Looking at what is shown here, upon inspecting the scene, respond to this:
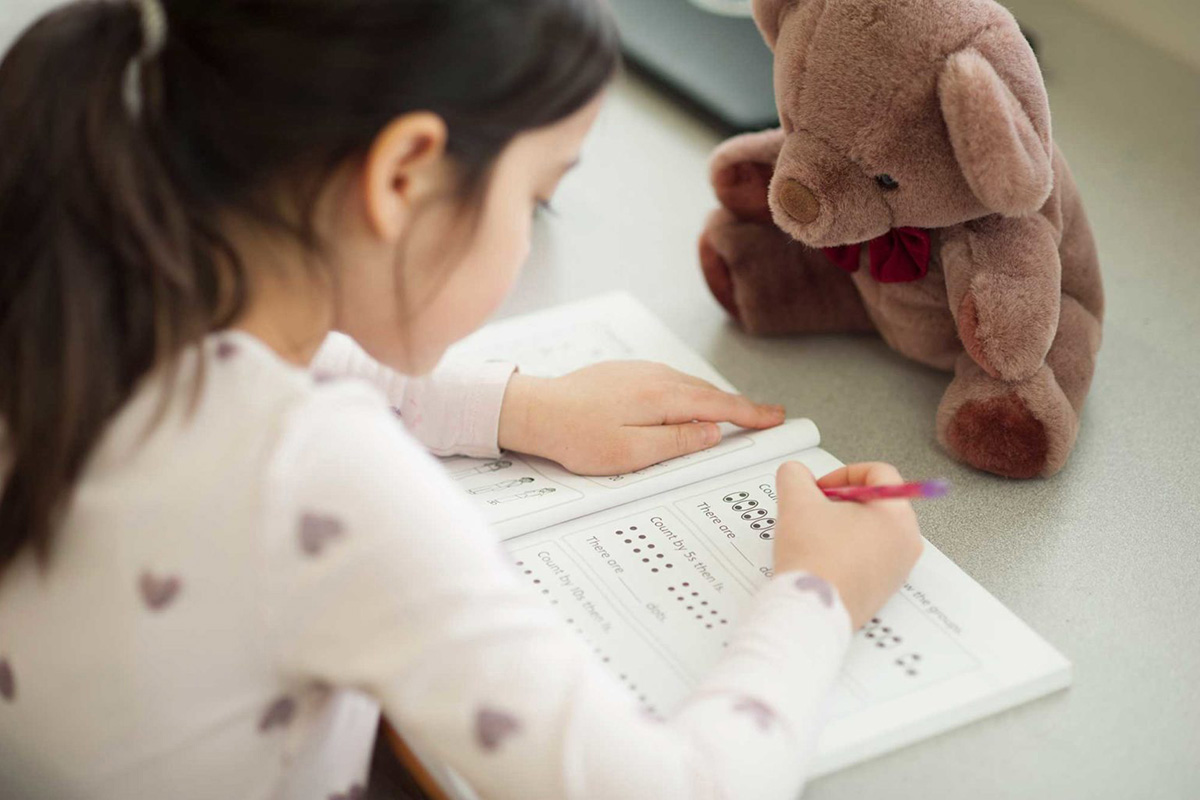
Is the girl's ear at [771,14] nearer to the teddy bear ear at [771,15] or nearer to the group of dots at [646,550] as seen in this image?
the teddy bear ear at [771,15]

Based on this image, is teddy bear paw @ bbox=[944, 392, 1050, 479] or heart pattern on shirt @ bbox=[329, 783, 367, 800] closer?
heart pattern on shirt @ bbox=[329, 783, 367, 800]

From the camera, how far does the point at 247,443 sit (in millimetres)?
458

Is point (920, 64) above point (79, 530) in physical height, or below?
above

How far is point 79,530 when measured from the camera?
0.46m

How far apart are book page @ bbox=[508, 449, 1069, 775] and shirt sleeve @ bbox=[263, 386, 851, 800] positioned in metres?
0.09

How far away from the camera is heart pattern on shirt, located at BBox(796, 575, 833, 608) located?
564 millimetres

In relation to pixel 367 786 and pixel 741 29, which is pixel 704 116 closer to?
pixel 741 29

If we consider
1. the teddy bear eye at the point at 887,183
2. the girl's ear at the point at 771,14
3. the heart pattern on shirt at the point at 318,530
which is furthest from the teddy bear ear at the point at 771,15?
the heart pattern on shirt at the point at 318,530

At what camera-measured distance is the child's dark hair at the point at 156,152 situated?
46 centimetres

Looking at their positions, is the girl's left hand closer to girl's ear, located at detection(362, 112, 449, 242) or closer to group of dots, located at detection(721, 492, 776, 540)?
group of dots, located at detection(721, 492, 776, 540)

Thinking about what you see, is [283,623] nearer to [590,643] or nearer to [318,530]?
[318,530]

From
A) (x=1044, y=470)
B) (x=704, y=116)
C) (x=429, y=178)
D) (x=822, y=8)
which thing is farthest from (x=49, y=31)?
(x=704, y=116)

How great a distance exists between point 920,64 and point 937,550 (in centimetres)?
25

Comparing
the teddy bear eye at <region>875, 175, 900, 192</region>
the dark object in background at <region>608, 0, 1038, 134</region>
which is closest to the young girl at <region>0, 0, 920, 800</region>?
the teddy bear eye at <region>875, 175, 900, 192</region>
